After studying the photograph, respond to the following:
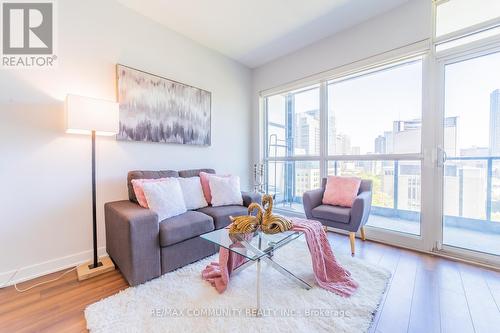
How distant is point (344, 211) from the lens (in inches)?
92.4

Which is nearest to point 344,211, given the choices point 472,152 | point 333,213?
point 333,213

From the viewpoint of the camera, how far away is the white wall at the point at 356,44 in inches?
92.8

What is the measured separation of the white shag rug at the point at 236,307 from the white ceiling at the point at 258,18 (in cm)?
276

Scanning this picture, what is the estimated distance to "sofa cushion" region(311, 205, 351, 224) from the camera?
229cm

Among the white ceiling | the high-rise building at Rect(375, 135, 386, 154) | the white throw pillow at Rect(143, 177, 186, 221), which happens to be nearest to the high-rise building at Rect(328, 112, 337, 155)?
the high-rise building at Rect(375, 135, 386, 154)

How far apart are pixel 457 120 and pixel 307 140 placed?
1742mm

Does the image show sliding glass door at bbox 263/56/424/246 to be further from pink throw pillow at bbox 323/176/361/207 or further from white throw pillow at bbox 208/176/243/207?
white throw pillow at bbox 208/176/243/207

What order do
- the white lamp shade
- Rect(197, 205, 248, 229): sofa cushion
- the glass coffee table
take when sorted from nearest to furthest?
the glass coffee table → the white lamp shade → Rect(197, 205, 248, 229): sofa cushion

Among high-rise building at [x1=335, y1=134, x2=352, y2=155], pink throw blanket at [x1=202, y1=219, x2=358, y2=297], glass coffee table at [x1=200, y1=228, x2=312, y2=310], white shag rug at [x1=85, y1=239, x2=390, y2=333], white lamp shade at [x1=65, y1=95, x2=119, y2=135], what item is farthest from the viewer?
high-rise building at [x1=335, y1=134, x2=352, y2=155]

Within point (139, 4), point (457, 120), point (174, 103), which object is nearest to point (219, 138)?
point (174, 103)

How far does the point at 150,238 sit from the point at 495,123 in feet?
10.8

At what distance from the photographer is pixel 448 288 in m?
1.68

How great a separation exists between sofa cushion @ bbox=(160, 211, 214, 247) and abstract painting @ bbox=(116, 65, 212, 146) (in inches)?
44.1

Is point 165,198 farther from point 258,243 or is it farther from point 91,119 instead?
point 258,243
